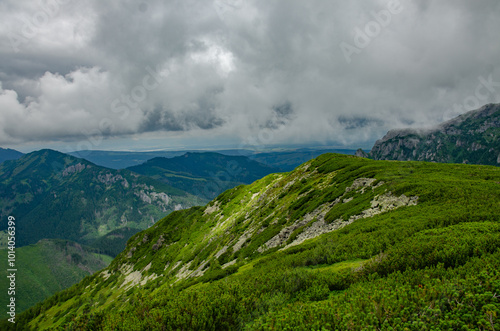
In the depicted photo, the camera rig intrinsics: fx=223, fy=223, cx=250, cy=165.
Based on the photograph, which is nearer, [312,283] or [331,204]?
[312,283]

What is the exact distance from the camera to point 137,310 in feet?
43.7

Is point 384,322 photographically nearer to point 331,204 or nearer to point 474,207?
point 474,207

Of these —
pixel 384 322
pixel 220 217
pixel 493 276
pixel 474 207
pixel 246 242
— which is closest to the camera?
pixel 384 322

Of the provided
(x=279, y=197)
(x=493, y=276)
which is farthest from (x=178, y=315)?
(x=279, y=197)

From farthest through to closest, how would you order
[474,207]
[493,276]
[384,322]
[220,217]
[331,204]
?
1. [220,217]
2. [331,204]
3. [474,207]
4. [493,276]
5. [384,322]

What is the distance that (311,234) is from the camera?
33219 mm

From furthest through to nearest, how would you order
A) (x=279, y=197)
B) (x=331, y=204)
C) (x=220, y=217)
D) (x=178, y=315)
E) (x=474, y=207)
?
(x=220, y=217) → (x=279, y=197) → (x=331, y=204) → (x=474, y=207) → (x=178, y=315)

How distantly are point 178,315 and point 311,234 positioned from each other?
1005 inches

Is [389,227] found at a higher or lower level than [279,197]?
higher

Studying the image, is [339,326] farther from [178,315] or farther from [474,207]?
[474,207]

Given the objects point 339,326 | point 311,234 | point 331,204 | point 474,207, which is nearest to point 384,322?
point 339,326

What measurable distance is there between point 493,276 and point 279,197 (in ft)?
178

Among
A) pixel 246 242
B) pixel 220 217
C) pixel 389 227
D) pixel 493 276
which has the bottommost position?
pixel 220 217

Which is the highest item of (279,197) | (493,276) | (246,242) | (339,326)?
(493,276)
